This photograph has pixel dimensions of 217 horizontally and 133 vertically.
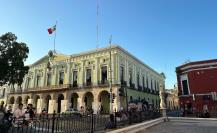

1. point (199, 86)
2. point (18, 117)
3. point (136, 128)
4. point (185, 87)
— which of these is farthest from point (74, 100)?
point (18, 117)

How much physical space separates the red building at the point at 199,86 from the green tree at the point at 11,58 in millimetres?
22250

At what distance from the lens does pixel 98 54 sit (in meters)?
33.3

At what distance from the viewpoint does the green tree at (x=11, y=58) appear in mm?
25381

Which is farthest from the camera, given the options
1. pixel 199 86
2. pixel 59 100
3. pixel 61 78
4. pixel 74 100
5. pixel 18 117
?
pixel 61 78

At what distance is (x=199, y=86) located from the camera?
2366 cm

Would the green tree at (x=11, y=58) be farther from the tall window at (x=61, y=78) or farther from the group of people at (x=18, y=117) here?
the group of people at (x=18, y=117)

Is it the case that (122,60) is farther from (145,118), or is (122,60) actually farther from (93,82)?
(145,118)

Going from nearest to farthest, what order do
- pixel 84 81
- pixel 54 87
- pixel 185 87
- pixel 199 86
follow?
pixel 199 86
pixel 185 87
pixel 84 81
pixel 54 87

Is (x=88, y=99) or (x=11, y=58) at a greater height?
(x=11, y=58)

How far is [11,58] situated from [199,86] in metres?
24.7

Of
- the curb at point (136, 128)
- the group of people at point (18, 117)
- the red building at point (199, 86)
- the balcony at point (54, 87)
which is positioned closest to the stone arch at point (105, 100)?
the balcony at point (54, 87)

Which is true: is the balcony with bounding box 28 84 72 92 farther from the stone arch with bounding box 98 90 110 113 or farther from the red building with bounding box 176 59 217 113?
the red building with bounding box 176 59 217 113

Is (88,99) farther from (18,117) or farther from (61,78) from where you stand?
(18,117)

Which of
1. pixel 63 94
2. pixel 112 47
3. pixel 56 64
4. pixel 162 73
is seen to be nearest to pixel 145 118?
pixel 112 47
